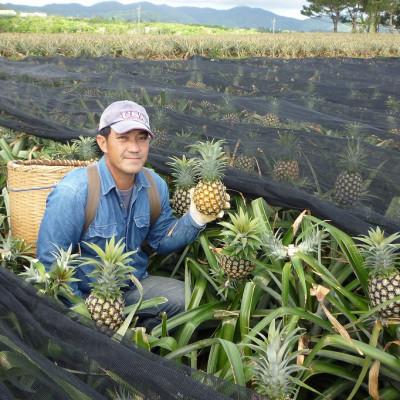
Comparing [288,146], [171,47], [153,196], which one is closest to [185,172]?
[153,196]

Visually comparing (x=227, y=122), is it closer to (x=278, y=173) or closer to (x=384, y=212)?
(x=278, y=173)

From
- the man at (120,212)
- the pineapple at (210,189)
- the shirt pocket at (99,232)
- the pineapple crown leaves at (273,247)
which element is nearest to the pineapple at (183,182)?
the man at (120,212)

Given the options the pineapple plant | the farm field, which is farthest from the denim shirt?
the farm field

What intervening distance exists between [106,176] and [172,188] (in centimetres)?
66

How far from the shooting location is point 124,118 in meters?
2.29

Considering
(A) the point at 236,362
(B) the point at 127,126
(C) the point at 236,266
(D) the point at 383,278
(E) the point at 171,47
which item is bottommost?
(A) the point at 236,362

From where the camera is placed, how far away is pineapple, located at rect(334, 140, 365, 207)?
7.93 feet

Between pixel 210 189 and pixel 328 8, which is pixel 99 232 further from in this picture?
pixel 328 8

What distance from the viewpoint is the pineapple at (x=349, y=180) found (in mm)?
2416

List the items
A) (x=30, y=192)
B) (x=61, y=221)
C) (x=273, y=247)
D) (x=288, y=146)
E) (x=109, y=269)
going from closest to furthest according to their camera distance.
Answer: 1. (x=109, y=269)
2. (x=273, y=247)
3. (x=61, y=221)
4. (x=30, y=192)
5. (x=288, y=146)

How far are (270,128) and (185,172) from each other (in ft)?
2.40

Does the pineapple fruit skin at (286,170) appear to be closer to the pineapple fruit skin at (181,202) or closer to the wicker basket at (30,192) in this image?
the pineapple fruit skin at (181,202)

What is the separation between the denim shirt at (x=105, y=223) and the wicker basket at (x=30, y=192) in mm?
362

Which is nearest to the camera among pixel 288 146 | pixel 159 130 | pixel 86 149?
pixel 288 146
